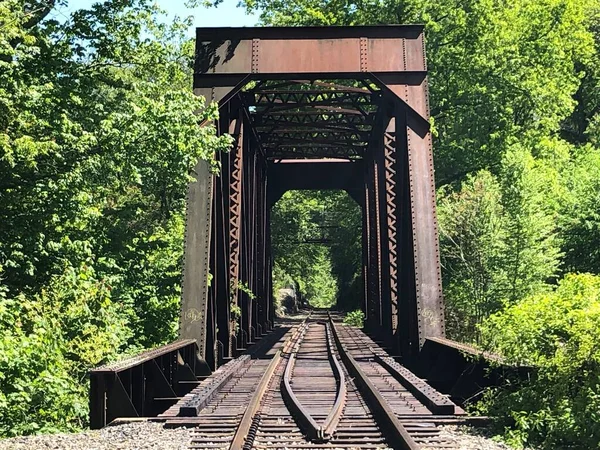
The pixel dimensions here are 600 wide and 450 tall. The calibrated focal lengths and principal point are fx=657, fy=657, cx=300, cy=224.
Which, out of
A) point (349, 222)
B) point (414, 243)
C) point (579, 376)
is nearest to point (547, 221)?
point (414, 243)

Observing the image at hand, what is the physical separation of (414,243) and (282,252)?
3265 cm

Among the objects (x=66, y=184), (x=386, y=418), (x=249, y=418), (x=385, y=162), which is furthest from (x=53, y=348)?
(x=385, y=162)

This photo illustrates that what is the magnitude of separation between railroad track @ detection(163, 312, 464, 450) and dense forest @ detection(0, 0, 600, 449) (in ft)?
2.85

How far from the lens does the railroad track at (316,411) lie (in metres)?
5.73

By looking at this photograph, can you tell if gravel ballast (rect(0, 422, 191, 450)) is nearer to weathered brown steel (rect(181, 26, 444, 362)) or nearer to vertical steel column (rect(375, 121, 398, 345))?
weathered brown steel (rect(181, 26, 444, 362))

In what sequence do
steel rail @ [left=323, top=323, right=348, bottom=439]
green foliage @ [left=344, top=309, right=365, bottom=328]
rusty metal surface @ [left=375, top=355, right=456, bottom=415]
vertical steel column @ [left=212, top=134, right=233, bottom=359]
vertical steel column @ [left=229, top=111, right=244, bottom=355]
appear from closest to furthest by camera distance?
steel rail @ [left=323, top=323, right=348, bottom=439] → rusty metal surface @ [left=375, top=355, right=456, bottom=415] → vertical steel column @ [left=212, top=134, right=233, bottom=359] → vertical steel column @ [left=229, top=111, right=244, bottom=355] → green foliage @ [left=344, top=309, right=365, bottom=328]

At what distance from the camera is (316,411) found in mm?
7094

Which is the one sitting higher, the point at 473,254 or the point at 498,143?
the point at 498,143

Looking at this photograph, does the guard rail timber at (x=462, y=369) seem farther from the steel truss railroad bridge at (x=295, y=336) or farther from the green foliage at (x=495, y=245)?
the green foliage at (x=495, y=245)

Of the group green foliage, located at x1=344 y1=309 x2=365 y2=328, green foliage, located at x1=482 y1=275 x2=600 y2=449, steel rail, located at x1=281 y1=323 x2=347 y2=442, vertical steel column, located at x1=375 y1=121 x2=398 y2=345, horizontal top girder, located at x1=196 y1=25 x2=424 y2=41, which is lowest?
green foliage, located at x1=344 y1=309 x2=365 y2=328

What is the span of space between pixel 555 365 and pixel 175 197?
59.0ft

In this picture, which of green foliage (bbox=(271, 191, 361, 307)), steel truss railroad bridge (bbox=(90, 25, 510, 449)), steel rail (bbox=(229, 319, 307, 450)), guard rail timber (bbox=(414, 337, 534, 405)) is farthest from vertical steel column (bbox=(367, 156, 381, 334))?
green foliage (bbox=(271, 191, 361, 307))

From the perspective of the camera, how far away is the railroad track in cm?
573

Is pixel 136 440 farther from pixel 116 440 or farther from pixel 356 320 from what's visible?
pixel 356 320
